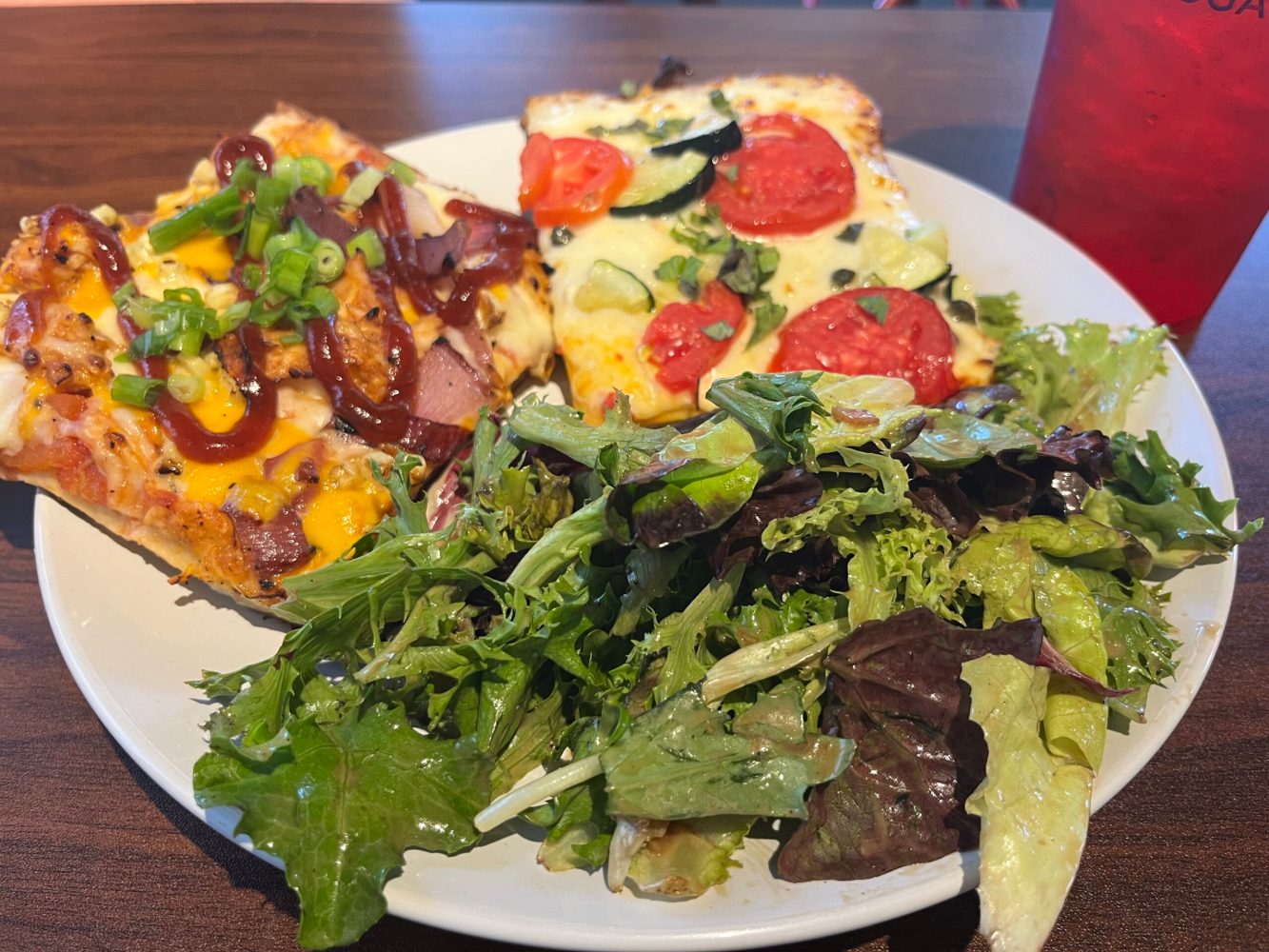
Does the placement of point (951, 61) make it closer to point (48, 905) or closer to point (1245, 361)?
point (1245, 361)

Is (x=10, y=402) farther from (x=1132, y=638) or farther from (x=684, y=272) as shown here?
(x=1132, y=638)

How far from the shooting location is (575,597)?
1.54 m

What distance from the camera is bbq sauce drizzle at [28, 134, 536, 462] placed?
1915mm

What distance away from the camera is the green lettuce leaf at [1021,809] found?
125cm

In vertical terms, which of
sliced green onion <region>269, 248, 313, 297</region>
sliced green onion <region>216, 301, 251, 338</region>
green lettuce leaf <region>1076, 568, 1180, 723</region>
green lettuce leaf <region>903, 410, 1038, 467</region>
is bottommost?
green lettuce leaf <region>1076, 568, 1180, 723</region>

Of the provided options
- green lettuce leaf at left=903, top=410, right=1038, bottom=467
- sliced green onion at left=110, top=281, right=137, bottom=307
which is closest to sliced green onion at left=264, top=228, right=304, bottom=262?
sliced green onion at left=110, top=281, right=137, bottom=307

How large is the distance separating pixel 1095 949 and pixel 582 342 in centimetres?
172

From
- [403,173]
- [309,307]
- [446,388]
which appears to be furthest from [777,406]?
[403,173]

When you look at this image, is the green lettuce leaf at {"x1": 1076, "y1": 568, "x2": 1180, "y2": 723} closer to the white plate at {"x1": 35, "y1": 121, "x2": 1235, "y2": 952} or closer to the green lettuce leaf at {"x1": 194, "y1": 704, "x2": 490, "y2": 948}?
the white plate at {"x1": 35, "y1": 121, "x2": 1235, "y2": 952}

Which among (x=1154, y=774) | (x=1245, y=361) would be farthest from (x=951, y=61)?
(x=1154, y=774)

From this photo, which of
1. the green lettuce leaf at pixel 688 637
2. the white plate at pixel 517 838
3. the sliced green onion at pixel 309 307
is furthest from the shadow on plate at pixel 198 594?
the green lettuce leaf at pixel 688 637

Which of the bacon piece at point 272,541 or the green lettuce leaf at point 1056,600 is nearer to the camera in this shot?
the green lettuce leaf at point 1056,600

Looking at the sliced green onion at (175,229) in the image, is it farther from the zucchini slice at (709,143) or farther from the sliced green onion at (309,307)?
the zucchini slice at (709,143)

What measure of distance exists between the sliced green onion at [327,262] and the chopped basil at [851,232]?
1389 mm
